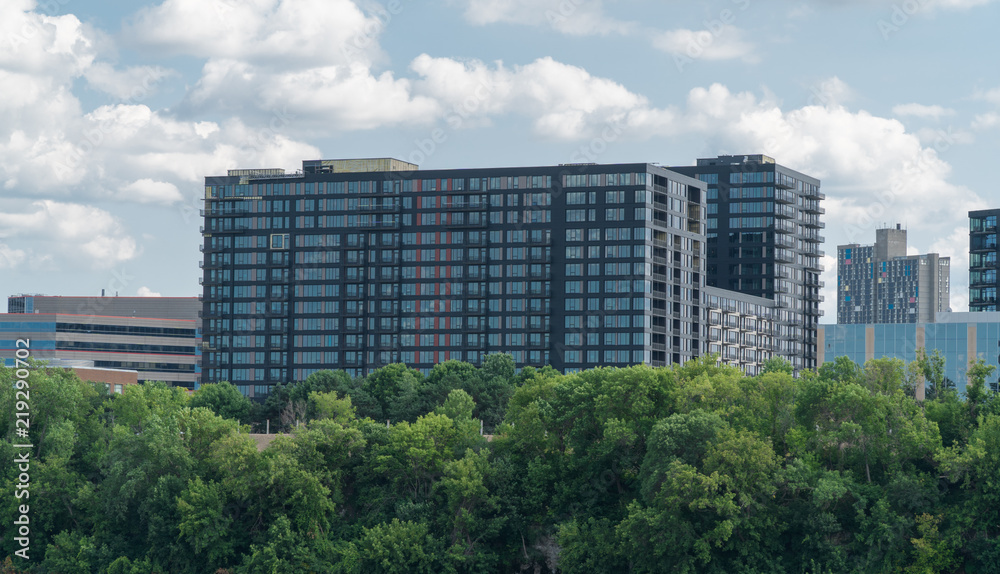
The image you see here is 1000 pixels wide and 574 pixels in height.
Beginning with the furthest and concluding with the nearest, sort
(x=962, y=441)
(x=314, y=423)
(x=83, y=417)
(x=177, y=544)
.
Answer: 1. (x=83, y=417)
2. (x=314, y=423)
3. (x=177, y=544)
4. (x=962, y=441)

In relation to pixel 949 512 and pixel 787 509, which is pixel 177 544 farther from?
pixel 949 512

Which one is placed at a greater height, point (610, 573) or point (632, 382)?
point (632, 382)

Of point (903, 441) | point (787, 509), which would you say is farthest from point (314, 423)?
point (903, 441)

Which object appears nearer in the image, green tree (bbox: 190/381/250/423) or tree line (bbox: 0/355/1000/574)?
tree line (bbox: 0/355/1000/574)

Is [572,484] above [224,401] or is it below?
below

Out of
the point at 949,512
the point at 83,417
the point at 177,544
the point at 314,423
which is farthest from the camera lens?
the point at 83,417

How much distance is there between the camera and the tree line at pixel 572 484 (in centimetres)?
9400

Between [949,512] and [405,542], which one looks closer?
[949,512]

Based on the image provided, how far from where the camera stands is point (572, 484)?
4195 inches

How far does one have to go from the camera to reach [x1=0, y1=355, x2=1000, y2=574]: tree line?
94000 mm

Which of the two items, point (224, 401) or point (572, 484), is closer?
point (572, 484)

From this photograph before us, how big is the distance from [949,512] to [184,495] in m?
64.9

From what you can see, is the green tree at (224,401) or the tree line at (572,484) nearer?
the tree line at (572,484)

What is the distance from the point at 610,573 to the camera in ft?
321
